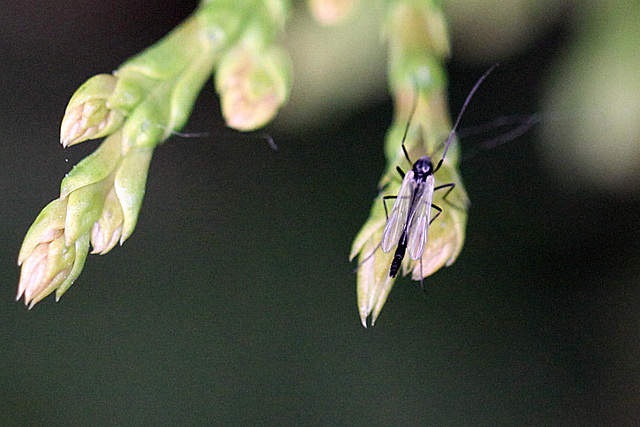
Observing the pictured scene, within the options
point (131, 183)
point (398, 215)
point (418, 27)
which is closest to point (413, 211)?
point (398, 215)

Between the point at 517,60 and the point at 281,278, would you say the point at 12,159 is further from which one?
the point at 517,60

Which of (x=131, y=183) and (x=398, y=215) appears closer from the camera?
(x=131, y=183)

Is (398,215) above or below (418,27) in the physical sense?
below

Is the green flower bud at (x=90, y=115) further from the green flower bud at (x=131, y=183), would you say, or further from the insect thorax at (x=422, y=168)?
the insect thorax at (x=422, y=168)

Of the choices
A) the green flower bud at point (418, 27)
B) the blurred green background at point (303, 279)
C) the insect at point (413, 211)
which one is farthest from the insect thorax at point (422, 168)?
the blurred green background at point (303, 279)

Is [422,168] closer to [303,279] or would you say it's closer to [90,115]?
[90,115]

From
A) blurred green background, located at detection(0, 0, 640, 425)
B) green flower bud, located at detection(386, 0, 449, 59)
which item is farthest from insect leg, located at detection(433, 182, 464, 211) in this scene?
blurred green background, located at detection(0, 0, 640, 425)
